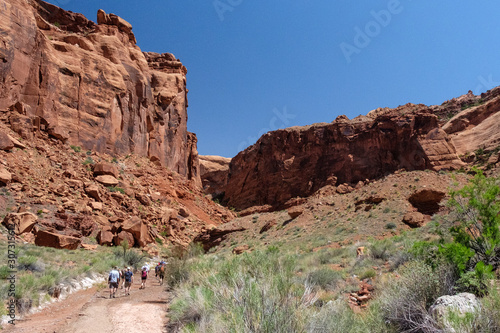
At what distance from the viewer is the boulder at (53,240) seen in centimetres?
1741

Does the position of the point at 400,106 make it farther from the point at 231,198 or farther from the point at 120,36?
the point at 120,36

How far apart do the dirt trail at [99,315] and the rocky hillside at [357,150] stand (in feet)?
103

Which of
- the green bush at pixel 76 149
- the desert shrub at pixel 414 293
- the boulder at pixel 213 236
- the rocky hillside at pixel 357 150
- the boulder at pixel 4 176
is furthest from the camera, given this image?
the rocky hillside at pixel 357 150

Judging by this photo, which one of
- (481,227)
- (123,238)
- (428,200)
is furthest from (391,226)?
(123,238)

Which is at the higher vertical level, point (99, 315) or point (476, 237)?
point (476, 237)

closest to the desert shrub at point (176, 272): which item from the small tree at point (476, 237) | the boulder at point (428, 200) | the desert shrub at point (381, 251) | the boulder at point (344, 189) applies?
the desert shrub at point (381, 251)

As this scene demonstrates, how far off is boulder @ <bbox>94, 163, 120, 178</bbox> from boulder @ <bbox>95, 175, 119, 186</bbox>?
0.52 m

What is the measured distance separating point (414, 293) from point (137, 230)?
22566 mm

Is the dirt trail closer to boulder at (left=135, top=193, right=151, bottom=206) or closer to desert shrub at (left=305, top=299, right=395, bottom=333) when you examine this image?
desert shrub at (left=305, top=299, right=395, bottom=333)

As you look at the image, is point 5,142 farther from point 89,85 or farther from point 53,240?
point 89,85

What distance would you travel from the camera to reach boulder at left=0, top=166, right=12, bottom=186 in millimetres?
19969

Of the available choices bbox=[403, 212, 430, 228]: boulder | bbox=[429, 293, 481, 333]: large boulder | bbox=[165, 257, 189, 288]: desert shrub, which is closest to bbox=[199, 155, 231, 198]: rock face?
bbox=[403, 212, 430, 228]: boulder

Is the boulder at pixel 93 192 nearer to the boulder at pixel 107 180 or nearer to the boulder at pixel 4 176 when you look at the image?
the boulder at pixel 107 180

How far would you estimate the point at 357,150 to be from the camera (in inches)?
1757
